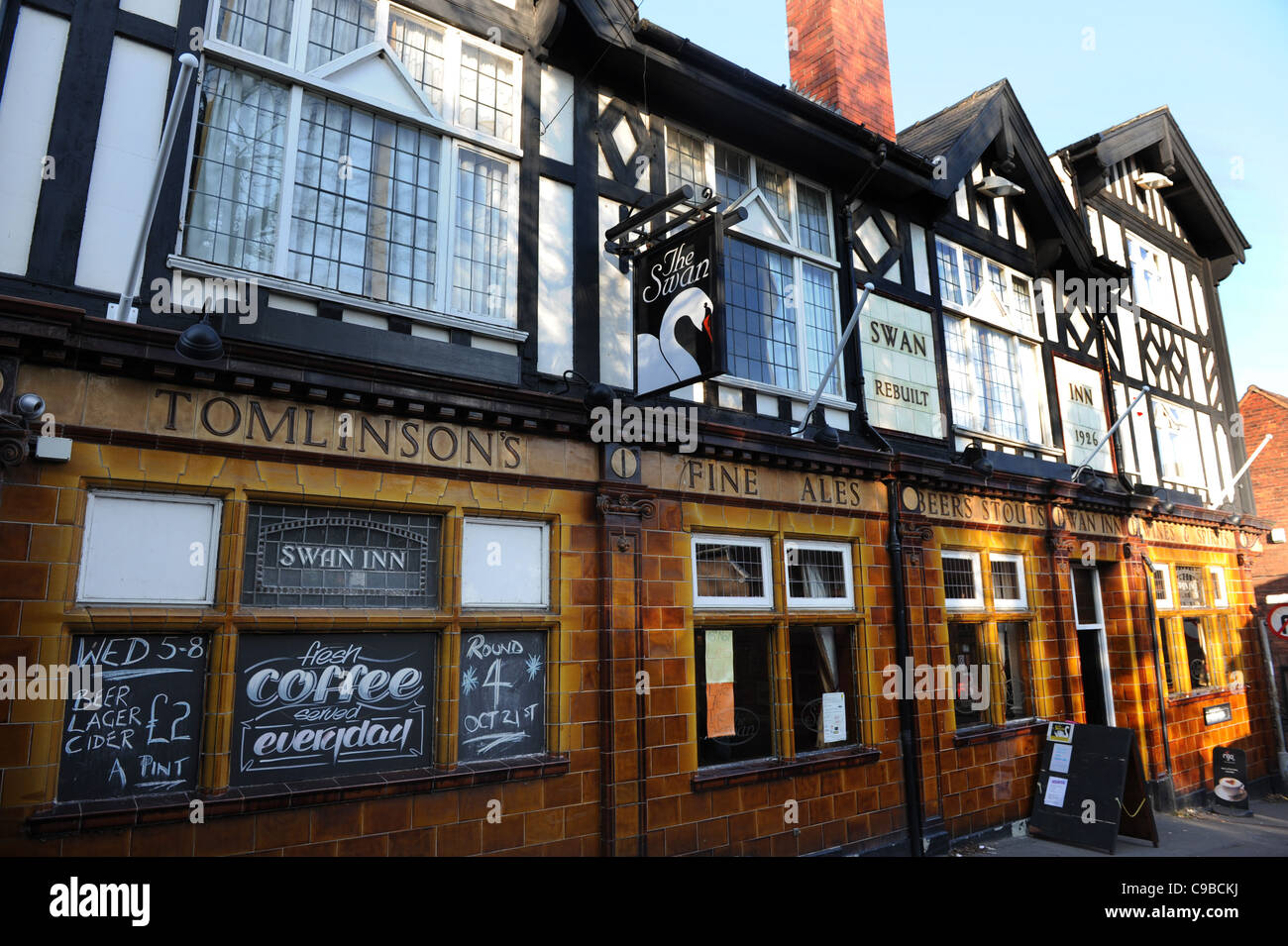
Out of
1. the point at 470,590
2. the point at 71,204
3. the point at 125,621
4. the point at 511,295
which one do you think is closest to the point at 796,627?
the point at 470,590

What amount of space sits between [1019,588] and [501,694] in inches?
338

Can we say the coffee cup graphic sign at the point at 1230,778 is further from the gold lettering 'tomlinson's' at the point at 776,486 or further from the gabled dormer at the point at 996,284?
the gold lettering 'tomlinson's' at the point at 776,486

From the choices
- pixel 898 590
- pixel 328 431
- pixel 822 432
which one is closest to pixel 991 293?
pixel 822 432

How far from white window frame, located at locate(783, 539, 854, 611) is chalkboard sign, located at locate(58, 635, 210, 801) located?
5.79 m

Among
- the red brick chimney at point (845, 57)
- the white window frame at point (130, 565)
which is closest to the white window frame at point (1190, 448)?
the red brick chimney at point (845, 57)

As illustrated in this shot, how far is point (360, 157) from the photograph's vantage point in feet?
21.9

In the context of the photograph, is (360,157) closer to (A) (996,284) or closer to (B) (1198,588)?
(A) (996,284)

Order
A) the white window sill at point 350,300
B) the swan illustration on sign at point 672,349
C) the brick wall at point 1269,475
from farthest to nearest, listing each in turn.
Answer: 1. the brick wall at point 1269,475
2. the swan illustration on sign at point 672,349
3. the white window sill at point 350,300

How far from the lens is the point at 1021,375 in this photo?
508 inches

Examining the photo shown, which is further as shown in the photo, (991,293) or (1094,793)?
(991,293)

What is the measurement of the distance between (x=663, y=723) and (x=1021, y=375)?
29.6 ft

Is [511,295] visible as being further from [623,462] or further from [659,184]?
[659,184]

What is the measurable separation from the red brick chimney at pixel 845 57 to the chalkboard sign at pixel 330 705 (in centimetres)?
1022

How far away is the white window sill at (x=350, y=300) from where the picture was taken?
224 inches
